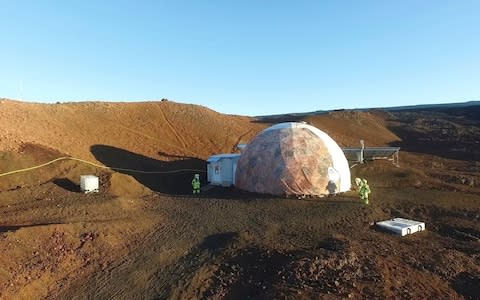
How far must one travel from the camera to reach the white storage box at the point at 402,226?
58.6 ft

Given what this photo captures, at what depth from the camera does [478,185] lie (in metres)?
28.4

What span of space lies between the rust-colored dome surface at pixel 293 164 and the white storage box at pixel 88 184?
775 centimetres

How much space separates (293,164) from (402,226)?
638cm

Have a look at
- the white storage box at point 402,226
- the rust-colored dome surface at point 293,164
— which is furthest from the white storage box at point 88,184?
the white storage box at point 402,226

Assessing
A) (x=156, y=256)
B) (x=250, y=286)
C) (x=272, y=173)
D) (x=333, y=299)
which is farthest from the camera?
(x=272, y=173)

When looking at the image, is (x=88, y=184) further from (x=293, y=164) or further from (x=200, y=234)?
(x=293, y=164)

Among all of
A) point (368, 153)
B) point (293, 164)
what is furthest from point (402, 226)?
point (368, 153)

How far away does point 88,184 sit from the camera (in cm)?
2308

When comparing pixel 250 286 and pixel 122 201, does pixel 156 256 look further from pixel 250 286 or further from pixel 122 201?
pixel 122 201

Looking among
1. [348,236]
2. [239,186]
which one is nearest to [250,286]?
[348,236]

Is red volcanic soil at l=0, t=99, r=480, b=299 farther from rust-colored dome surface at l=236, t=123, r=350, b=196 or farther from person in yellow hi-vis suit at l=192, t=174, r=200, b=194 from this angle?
person in yellow hi-vis suit at l=192, t=174, r=200, b=194

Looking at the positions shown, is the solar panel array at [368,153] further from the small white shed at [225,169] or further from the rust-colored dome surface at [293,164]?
the small white shed at [225,169]

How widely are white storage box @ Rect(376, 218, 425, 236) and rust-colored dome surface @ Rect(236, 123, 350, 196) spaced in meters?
4.37

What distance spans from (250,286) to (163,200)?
11.1m
